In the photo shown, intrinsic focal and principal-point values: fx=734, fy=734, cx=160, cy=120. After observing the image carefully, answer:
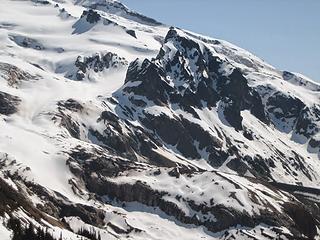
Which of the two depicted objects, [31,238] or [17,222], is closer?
[31,238]

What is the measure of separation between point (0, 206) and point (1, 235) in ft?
122

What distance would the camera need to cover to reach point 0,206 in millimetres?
194875

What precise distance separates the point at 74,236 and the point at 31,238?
3257 centimetres

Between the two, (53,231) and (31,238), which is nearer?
(31,238)

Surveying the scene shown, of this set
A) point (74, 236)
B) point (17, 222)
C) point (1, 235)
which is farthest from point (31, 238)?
point (74, 236)

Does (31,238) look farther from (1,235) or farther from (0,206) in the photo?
(0,206)

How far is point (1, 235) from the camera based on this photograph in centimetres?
15862

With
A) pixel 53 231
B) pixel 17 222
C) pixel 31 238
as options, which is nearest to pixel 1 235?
pixel 31 238

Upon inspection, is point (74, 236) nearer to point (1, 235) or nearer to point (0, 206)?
point (0, 206)

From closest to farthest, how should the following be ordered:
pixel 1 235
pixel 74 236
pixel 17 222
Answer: pixel 1 235, pixel 17 222, pixel 74 236

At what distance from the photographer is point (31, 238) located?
159500mm

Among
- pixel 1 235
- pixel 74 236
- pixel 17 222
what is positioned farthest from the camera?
pixel 74 236

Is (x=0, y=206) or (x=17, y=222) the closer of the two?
(x=17, y=222)

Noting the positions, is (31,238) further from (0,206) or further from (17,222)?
(0,206)
